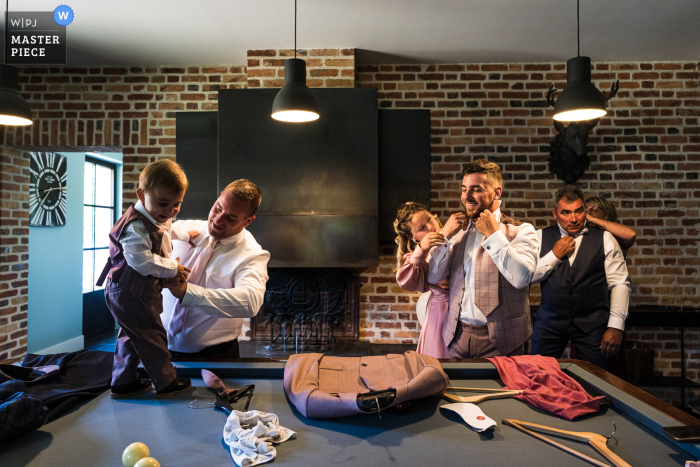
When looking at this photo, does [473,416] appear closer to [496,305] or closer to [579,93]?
[496,305]

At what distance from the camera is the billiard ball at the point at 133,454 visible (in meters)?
0.99

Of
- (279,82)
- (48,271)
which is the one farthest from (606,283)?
(48,271)

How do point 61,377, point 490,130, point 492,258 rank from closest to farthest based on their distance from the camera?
point 61,377 → point 492,258 → point 490,130

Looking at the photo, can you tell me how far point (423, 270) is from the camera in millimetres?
2225

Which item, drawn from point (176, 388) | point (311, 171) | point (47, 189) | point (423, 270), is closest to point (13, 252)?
point (47, 189)

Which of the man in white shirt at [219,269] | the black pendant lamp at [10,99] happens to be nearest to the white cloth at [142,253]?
the man in white shirt at [219,269]

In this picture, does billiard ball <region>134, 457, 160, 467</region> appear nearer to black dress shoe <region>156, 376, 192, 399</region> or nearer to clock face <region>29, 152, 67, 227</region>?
black dress shoe <region>156, 376, 192, 399</region>

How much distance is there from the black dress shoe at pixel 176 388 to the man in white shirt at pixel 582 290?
2.05m

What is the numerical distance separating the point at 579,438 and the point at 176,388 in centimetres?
125

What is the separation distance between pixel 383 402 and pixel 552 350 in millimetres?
1901

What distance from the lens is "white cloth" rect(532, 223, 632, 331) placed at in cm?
256

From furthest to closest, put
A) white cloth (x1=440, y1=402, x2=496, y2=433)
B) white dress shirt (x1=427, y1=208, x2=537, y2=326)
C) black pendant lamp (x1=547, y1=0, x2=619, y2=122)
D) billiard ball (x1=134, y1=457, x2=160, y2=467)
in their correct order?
black pendant lamp (x1=547, y1=0, x2=619, y2=122) → white dress shirt (x1=427, y1=208, x2=537, y2=326) → white cloth (x1=440, y1=402, x2=496, y2=433) → billiard ball (x1=134, y1=457, x2=160, y2=467)

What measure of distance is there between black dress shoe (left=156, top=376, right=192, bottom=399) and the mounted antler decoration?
341 centimetres

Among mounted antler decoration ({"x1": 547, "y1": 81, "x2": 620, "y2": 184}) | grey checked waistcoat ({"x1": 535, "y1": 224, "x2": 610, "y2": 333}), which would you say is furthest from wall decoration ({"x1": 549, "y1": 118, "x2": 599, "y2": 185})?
grey checked waistcoat ({"x1": 535, "y1": 224, "x2": 610, "y2": 333})
